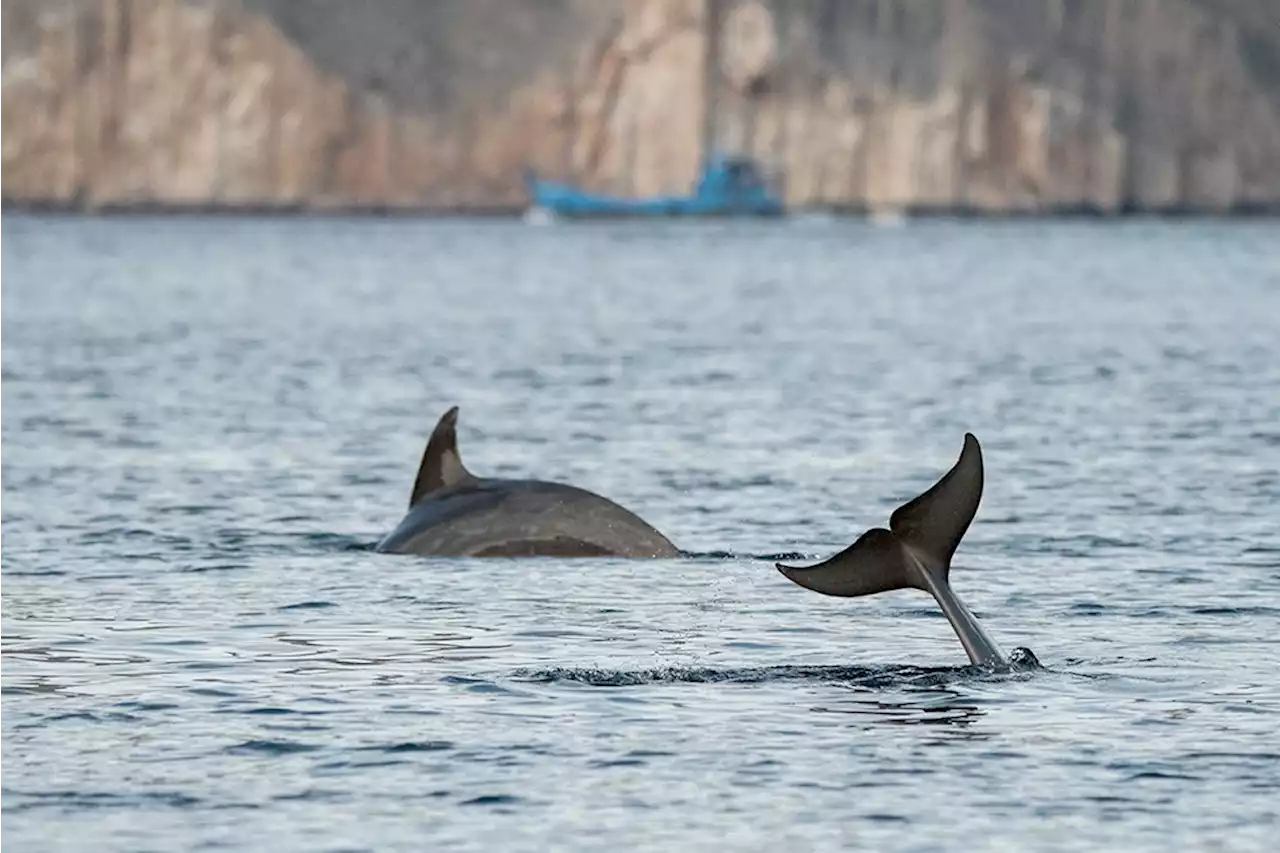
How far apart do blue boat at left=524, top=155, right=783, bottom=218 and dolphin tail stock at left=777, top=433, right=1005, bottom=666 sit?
159 metres

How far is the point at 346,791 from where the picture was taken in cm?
1520

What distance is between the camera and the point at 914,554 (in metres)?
18.2

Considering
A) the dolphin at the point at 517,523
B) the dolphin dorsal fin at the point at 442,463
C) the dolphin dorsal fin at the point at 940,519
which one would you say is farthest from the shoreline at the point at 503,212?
the dolphin dorsal fin at the point at 940,519

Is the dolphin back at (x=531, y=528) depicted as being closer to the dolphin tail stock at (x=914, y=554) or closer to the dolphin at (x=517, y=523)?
the dolphin at (x=517, y=523)

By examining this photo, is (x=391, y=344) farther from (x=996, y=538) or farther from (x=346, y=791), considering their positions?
(x=346, y=791)

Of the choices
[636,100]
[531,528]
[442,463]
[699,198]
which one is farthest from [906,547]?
[699,198]

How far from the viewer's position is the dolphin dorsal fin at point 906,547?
18031 mm

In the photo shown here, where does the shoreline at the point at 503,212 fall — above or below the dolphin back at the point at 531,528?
below

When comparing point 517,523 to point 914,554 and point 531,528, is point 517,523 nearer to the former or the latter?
point 531,528

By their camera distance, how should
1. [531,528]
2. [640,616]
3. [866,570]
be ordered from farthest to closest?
[531,528] < [640,616] < [866,570]

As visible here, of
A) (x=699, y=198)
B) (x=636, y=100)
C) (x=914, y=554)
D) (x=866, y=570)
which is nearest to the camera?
(x=866, y=570)

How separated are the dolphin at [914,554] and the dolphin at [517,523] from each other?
632 cm

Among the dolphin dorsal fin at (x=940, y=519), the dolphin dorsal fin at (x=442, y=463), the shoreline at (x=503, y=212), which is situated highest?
the dolphin dorsal fin at (x=940, y=519)

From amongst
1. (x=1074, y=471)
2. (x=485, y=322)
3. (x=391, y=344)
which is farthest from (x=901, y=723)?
(x=485, y=322)
